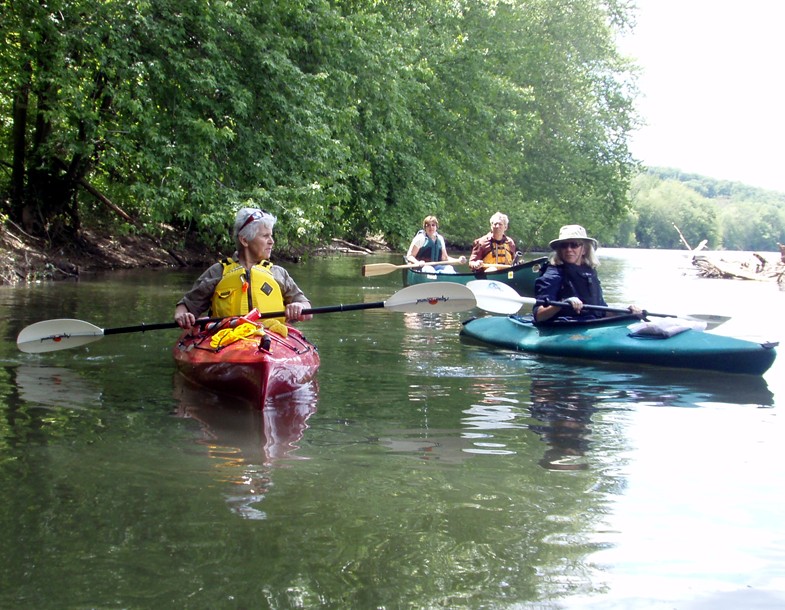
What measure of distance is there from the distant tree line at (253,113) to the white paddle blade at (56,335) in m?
5.35

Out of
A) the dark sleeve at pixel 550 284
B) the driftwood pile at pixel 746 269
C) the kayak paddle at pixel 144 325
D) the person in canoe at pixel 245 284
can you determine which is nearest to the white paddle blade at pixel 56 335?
the kayak paddle at pixel 144 325

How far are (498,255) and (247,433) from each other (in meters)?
7.43

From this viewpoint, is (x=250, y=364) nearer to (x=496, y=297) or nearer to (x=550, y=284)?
(x=550, y=284)

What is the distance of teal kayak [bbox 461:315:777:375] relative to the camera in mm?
6828

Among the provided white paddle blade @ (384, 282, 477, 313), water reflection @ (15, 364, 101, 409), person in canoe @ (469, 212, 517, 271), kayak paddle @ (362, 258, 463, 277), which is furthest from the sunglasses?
person in canoe @ (469, 212, 517, 271)

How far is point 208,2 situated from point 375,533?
1094 cm

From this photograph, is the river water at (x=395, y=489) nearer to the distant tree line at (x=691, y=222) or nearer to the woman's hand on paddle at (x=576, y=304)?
the woman's hand on paddle at (x=576, y=304)

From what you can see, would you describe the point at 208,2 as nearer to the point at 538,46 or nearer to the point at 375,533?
the point at 375,533

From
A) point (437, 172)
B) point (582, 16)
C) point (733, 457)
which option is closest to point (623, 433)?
point (733, 457)

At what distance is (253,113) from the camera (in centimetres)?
1343

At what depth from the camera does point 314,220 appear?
1374cm

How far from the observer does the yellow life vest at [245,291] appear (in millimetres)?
6160

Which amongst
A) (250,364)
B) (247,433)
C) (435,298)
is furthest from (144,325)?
(435,298)

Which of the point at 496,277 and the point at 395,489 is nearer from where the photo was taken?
the point at 395,489
